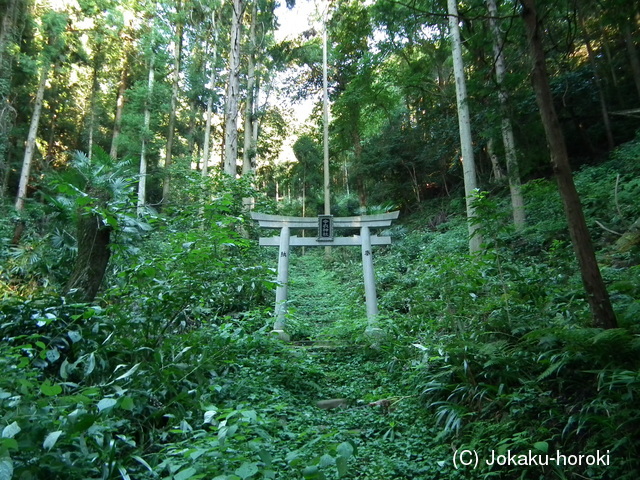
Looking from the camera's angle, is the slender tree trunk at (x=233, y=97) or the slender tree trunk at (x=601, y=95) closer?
the slender tree trunk at (x=233, y=97)

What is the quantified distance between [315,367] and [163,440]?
7.34 feet

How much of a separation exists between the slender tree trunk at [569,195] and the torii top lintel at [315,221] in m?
4.20

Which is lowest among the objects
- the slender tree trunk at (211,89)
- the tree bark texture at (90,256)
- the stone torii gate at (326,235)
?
the tree bark texture at (90,256)

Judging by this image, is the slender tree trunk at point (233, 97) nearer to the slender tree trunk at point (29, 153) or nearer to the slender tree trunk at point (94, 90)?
the slender tree trunk at point (29, 153)

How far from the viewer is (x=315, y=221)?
24.5ft

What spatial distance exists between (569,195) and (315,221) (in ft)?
16.2

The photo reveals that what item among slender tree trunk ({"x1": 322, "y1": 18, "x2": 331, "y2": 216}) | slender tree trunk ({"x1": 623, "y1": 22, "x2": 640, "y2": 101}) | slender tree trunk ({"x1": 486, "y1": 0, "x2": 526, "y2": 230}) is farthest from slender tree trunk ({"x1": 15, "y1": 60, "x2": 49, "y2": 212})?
slender tree trunk ({"x1": 623, "y1": 22, "x2": 640, "y2": 101})

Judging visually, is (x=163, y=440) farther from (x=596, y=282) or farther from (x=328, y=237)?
(x=328, y=237)

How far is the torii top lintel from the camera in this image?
728cm

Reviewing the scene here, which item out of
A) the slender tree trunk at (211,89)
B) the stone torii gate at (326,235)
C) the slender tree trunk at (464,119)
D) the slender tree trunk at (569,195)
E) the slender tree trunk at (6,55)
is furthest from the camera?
the slender tree trunk at (211,89)

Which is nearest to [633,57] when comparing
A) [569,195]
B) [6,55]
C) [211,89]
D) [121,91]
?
[569,195]

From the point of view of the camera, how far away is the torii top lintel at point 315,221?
7.28 meters

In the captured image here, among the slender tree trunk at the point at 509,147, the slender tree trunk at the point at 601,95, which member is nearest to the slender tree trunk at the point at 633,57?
the slender tree trunk at the point at 601,95

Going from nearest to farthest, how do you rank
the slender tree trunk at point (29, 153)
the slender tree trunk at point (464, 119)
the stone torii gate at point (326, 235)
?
the stone torii gate at point (326, 235)
the slender tree trunk at point (464, 119)
the slender tree trunk at point (29, 153)
